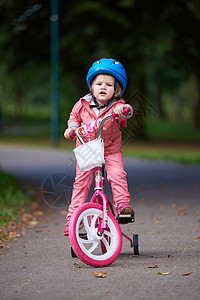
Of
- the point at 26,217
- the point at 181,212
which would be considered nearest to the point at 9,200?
the point at 26,217

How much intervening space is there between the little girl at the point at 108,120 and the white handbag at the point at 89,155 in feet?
0.73

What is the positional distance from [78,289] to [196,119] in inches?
1721

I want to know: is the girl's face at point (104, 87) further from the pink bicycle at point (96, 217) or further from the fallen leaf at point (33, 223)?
the fallen leaf at point (33, 223)

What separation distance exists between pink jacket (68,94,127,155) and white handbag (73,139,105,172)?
0.22 metres

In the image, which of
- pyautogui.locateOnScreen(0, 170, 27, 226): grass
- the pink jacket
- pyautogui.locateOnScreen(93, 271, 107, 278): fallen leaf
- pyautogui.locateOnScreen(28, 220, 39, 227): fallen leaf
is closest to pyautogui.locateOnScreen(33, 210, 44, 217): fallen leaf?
pyautogui.locateOnScreen(0, 170, 27, 226): grass

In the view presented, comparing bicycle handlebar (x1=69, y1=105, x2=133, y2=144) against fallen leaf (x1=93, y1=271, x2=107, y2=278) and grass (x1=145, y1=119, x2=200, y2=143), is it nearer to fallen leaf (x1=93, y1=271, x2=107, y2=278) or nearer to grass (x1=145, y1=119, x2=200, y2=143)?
fallen leaf (x1=93, y1=271, x2=107, y2=278)

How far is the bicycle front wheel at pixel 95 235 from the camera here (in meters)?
4.98

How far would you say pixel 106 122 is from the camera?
17.5 feet

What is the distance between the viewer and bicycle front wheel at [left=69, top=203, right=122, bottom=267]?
4984mm

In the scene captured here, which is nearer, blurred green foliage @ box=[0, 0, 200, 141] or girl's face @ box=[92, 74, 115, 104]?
girl's face @ box=[92, 74, 115, 104]

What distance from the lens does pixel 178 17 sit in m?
22.0

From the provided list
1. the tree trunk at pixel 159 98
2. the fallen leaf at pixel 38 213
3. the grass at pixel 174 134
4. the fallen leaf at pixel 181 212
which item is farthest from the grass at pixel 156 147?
the tree trunk at pixel 159 98

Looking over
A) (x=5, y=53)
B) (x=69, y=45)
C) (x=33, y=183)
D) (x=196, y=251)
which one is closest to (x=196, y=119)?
(x=5, y=53)

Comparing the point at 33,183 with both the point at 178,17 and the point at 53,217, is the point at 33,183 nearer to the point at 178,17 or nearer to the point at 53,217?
the point at 53,217
